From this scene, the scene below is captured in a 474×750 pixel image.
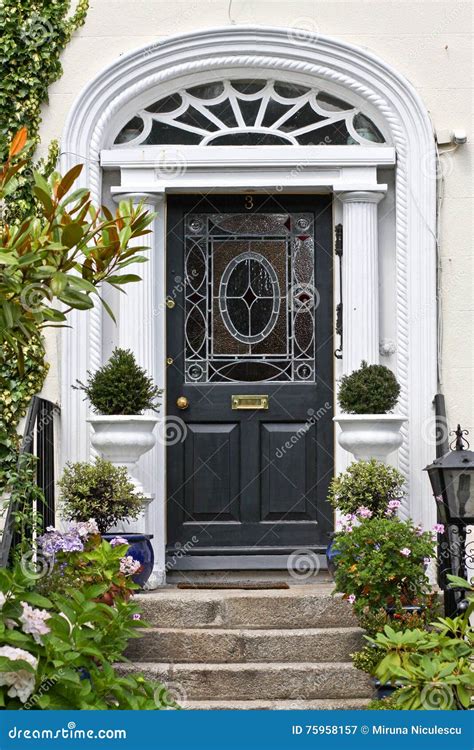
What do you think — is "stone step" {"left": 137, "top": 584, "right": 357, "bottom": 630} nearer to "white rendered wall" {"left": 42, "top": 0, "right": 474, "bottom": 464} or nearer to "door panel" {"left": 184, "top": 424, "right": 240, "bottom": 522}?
"door panel" {"left": 184, "top": 424, "right": 240, "bottom": 522}

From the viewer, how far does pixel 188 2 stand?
700 cm

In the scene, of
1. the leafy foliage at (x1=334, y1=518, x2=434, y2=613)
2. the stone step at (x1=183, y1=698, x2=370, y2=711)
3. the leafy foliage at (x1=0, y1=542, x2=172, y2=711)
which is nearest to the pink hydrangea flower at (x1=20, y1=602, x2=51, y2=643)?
the leafy foliage at (x1=0, y1=542, x2=172, y2=711)

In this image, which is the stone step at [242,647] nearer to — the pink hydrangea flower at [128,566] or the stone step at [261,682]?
the stone step at [261,682]

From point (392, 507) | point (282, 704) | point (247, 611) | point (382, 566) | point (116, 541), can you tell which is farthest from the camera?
point (392, 507)

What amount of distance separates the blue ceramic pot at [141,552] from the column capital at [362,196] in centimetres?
221

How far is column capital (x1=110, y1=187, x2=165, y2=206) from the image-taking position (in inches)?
273

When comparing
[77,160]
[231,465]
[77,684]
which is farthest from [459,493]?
[77,160]

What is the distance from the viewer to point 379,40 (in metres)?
7.00

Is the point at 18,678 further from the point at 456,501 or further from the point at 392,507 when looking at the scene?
the point at 392,507

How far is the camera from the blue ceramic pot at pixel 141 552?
612cm

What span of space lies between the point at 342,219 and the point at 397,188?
13.9 inches

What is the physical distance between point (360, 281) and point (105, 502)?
6.30ft

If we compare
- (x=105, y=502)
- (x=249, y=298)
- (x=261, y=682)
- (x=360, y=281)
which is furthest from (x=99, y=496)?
(x=360, y=281)

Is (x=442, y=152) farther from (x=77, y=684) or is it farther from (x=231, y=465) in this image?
(x=77, y=684)
